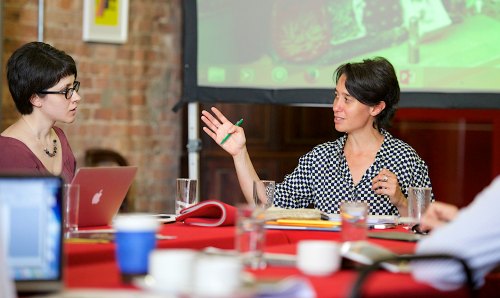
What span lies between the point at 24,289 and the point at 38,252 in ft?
0.26

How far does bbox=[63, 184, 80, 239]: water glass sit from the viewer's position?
2416 millimetres

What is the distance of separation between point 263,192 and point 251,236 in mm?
951

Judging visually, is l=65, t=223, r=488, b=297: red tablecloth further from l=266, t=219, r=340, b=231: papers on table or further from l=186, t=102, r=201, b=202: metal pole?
l=186, t=102, r=201, b=202: metal pole

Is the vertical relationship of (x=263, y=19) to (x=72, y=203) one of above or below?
above

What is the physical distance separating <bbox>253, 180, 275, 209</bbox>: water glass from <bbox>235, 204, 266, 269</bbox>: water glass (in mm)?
885

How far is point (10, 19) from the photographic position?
14.9 ft

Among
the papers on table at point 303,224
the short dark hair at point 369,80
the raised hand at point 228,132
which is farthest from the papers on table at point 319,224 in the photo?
the short dark hair at point 369,80

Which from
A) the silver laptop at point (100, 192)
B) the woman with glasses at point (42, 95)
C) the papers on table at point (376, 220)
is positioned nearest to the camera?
the silver laptop at point (100, 192)

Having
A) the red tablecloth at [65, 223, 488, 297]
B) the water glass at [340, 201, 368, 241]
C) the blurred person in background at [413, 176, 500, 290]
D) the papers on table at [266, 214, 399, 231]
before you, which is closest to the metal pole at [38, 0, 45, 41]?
the papers on table at [266, 214, 399, 231]

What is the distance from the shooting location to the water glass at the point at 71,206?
2.42 metres

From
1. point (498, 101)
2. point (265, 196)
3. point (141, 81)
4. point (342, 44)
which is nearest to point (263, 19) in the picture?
point (342, 44)

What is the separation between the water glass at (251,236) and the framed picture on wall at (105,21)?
3016 mm

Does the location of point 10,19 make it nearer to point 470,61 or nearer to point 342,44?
point 342,44

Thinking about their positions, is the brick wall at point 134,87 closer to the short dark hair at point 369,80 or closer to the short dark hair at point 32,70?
the short dark hair at point 32,70
